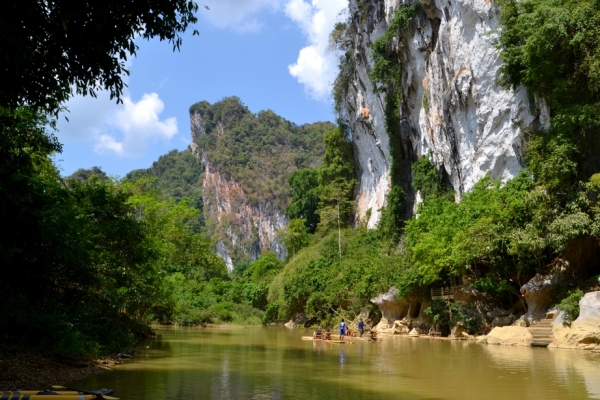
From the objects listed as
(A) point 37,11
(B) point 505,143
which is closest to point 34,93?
(A) point 37,11

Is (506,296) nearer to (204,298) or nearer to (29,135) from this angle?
(29,135)

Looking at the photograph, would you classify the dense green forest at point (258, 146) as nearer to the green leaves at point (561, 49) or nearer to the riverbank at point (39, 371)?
the green leaves at point (561, 49)

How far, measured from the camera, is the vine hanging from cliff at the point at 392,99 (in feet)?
111

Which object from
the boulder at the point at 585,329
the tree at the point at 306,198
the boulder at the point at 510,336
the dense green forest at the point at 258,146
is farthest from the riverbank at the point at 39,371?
the dense green forest at the point at 258,146

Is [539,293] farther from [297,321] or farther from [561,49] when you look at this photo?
[297,321]

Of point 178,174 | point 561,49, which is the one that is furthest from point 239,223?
point 561,49

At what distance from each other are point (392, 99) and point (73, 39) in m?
30.0

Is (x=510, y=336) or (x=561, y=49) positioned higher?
(x=561, y=49)

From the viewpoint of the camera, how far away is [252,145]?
101 meters

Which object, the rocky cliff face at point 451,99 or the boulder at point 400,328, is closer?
the rocky cliff face at point 451,99

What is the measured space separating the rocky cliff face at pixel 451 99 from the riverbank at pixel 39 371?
19029 mm

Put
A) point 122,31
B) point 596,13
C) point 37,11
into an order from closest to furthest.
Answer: point 37,11
point 122,31
point 596,13

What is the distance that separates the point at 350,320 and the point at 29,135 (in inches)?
870

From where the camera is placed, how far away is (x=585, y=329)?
52.4ft
